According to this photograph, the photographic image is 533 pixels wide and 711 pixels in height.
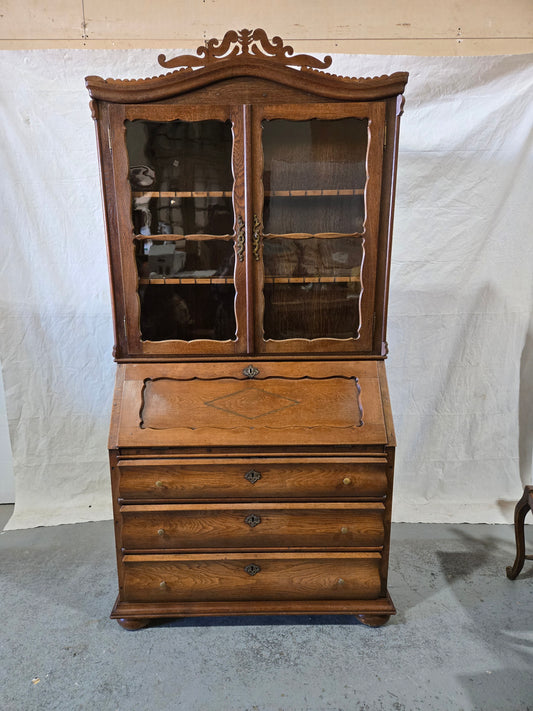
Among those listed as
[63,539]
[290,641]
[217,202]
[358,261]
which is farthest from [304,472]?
[63,539]

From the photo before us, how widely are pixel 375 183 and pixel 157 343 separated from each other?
39.3 inches

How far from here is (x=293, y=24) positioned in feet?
7.22

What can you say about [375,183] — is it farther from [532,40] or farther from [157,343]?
[532,40]

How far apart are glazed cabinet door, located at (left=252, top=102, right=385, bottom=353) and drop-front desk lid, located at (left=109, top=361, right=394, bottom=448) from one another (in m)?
0.10

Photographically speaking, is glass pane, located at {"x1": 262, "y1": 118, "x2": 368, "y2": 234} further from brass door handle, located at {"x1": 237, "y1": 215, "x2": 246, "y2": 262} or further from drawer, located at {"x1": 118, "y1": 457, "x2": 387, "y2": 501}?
drawer, located at {"x1": 118, "y1": 457, "x2": 387, "y2": 501}

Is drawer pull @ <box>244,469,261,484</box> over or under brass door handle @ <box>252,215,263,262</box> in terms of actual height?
under

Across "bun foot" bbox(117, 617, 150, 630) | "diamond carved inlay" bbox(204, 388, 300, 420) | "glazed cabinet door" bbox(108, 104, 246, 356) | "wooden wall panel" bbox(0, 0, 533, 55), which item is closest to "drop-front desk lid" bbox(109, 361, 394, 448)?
"diamond carved inlay" bbox(204, 388, 300, 420)

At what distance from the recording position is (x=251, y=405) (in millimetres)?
1788

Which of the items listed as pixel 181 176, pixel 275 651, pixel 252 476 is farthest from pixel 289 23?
pixel 275 651

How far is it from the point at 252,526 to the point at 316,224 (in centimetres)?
118

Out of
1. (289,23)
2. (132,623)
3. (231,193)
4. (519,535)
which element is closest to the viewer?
(231,193)

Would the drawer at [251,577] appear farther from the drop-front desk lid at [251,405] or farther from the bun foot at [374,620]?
the drop-front desk lid at [251,405]

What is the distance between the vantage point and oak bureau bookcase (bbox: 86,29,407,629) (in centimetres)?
168

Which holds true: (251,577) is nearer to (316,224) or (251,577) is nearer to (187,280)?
(187,280)
